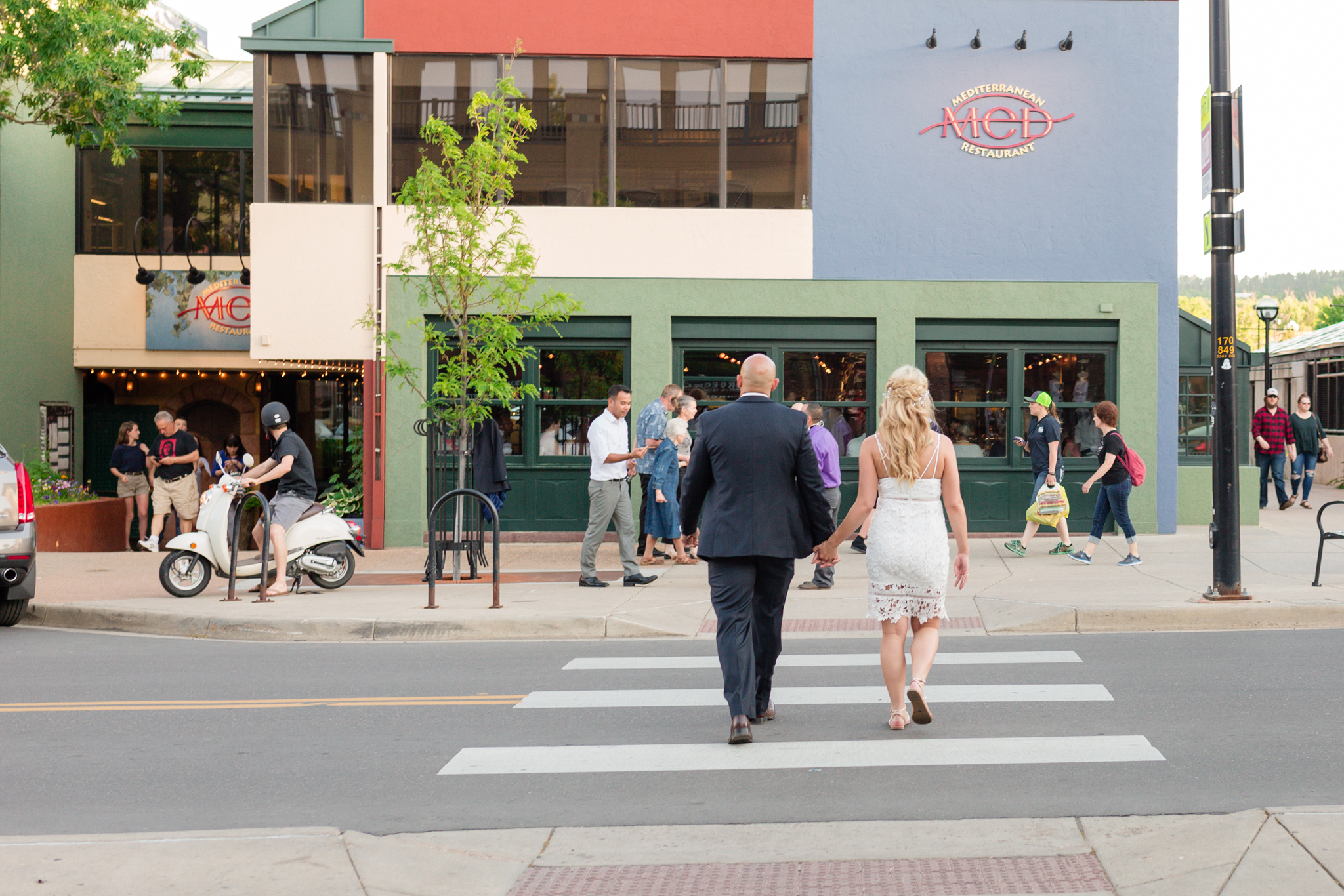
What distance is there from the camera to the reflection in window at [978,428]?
631 inches

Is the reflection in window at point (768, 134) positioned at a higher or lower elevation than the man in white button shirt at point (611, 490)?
higher

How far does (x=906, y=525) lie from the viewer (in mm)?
6227

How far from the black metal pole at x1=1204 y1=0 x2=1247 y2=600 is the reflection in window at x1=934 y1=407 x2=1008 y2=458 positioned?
5.68 m

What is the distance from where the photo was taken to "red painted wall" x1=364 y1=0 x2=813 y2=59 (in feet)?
51.2

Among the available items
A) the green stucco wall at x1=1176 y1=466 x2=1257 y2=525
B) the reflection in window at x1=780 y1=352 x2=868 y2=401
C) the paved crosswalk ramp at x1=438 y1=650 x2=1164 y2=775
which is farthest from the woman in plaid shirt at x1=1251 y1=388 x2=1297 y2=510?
the paved crosswalk ramp at x1=438 y1=650 x2=1164 y2=775

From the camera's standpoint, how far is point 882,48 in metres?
15.8

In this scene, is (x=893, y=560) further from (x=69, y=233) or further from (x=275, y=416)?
(x=69, y=233)

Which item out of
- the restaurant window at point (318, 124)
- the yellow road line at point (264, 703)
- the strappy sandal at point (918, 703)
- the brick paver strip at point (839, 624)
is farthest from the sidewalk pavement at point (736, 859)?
the restaurant window at point (318, 124)

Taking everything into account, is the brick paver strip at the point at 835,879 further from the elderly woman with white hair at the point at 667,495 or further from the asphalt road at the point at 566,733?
the elderly woman with white hair at the point at 667,495

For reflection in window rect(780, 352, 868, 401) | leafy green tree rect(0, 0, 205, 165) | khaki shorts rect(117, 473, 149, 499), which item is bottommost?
khaki shorts rect(117, 473, 149, 499)

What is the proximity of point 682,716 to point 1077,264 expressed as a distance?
36.8 feet

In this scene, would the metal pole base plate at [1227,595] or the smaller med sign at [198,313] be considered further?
→ the smaller med sign at [198,313]

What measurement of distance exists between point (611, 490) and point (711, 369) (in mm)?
4818

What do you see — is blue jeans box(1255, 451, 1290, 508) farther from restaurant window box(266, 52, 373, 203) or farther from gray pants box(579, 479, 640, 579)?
restaurant window box(266, 52, 373, 203)
